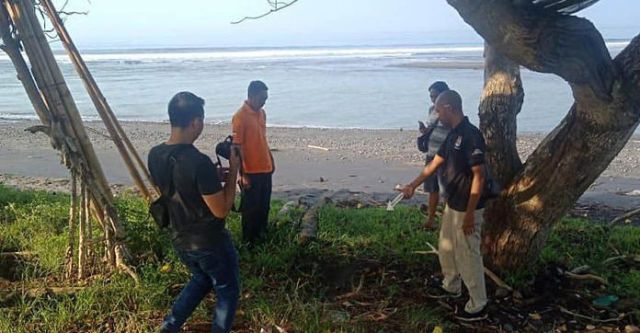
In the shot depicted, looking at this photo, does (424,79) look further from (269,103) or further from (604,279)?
(604,279)

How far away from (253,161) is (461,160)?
195 centimetres

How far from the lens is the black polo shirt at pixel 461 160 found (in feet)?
13.6

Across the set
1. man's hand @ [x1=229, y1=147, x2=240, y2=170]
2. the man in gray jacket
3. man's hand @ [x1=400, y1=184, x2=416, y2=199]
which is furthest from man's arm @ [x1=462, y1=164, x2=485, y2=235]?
the man in gray jacket

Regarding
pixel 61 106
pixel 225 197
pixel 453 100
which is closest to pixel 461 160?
pixel 453 100

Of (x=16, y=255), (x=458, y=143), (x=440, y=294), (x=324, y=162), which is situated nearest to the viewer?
(x=458, y=143)

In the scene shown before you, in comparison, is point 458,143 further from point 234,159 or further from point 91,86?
point 91,86

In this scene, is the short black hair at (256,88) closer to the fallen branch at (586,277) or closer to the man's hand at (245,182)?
the man's hand at (245,182)

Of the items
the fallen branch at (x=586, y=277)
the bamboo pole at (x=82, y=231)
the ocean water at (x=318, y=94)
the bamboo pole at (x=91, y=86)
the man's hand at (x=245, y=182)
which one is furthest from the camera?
the ocean water at (x=318, y=94)

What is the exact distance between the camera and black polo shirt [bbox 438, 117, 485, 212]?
4.14 meters

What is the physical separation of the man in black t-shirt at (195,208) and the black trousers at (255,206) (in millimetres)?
1696

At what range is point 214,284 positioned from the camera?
12.1 feet

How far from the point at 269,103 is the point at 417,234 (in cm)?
1623

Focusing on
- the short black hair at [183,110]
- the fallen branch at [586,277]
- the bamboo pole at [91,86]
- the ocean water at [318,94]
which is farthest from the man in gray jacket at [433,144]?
the ocean water at [318,94]

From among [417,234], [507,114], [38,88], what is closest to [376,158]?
[417,234]
